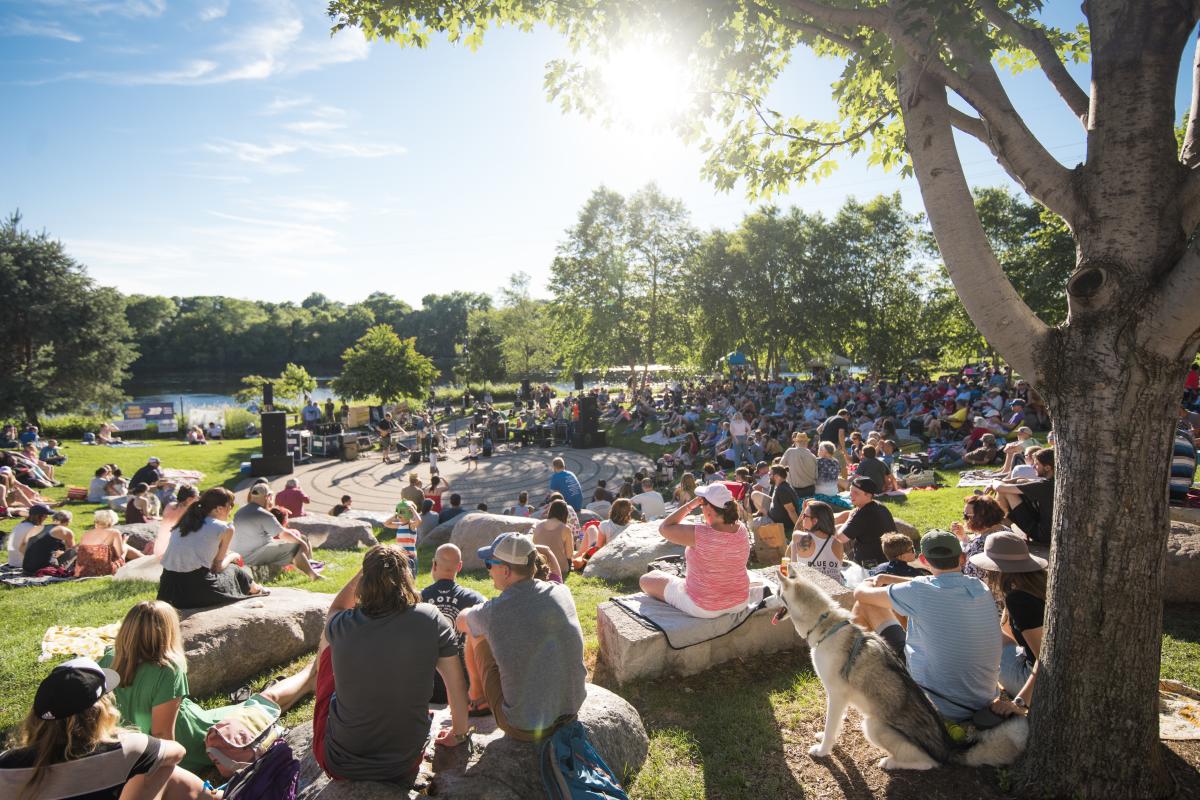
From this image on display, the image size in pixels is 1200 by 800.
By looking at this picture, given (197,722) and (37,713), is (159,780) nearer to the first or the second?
(37,713)

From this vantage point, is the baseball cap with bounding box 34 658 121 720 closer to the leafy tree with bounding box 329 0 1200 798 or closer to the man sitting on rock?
the man sitting on rock

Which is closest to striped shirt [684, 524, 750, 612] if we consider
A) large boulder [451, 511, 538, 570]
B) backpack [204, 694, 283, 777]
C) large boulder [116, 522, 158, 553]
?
backpack [204, 694, 283, 777]

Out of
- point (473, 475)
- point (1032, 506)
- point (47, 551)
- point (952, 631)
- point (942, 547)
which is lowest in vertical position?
point (473, 475)

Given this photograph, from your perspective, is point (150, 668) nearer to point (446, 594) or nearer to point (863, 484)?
point (446, 594)

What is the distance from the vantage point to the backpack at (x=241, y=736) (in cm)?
328

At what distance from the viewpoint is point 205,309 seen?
9062 cm

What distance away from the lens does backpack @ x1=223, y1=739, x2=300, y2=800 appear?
102 inches

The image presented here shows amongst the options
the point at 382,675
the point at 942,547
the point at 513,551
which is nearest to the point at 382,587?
the point at 382,675

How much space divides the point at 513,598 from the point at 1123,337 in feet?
9.71

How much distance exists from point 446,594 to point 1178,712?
4.24 meters

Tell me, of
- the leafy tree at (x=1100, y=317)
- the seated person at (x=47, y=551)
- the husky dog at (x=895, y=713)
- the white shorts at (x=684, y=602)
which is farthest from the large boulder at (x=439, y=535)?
the leafy tree at (x=1100, y=317)

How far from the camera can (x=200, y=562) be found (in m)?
4.70

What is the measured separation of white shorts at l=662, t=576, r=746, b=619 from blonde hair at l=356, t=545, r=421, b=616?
2259 millimetres

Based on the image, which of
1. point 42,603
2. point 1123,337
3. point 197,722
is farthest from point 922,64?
point 42,603
